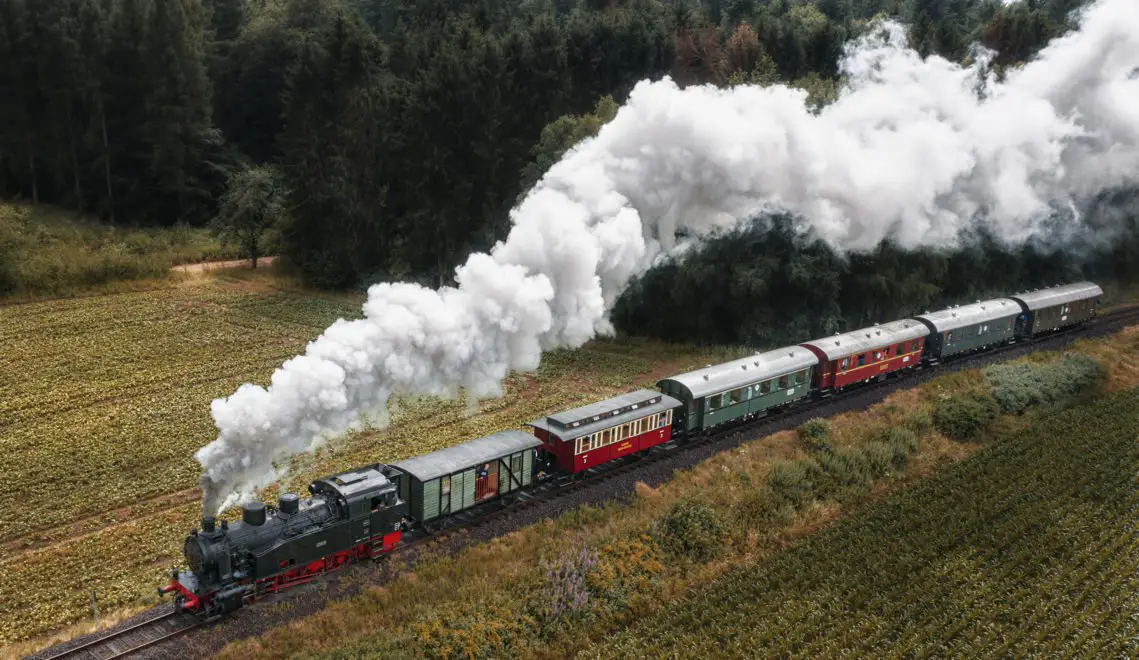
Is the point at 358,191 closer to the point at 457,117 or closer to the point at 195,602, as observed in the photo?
the point at 457,117

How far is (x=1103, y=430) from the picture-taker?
34.0 meters

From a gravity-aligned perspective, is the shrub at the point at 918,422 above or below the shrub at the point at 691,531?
above

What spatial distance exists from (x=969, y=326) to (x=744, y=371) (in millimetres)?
17171

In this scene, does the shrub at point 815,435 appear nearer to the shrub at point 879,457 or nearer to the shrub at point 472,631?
the shrub at point 879,457

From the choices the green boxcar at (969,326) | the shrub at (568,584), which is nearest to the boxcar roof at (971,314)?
the green boxcar at (969,326)

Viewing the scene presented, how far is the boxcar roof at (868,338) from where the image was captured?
38.3 meters

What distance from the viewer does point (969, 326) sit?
147ft

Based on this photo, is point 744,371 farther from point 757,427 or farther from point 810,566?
point 810,566

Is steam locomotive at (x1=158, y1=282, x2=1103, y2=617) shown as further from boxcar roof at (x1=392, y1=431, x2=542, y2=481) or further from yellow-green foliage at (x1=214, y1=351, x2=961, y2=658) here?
yellow-green foliage at (x1=214, y1=351, x2=961, y2=658)

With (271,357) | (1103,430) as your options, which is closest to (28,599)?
(271,357)

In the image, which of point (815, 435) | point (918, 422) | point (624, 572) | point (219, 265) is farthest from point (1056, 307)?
point (219, 265)

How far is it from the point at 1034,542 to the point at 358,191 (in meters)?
49.9

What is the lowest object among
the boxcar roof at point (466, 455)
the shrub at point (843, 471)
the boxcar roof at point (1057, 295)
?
the shrub at point (843, 471)

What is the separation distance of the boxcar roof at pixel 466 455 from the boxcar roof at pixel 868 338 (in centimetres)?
1619
